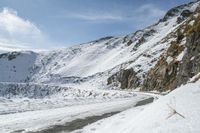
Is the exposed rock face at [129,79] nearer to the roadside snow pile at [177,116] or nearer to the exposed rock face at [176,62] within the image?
the exposed rock face at [176,62]

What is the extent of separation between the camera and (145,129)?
27.6 ft

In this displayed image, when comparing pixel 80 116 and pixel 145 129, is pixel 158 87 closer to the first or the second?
pixel 80 116

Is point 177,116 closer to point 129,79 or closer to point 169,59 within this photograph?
point 169,59

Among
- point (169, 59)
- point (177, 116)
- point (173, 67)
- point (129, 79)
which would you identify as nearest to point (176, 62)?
point (173, 67)

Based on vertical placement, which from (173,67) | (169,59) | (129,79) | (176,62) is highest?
(169,59)

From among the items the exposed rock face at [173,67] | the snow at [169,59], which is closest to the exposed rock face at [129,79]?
the exposed rock face at [173,67]

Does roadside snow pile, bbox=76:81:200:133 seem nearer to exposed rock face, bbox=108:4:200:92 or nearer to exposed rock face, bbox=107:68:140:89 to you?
exposed rock face, bbox=108:4:200:92

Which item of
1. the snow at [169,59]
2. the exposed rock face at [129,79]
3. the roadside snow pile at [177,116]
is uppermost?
the snow at [169,59]

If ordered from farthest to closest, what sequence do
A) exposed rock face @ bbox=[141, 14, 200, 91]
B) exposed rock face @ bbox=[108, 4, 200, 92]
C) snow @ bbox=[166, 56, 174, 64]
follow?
snow @ bbox=[166, 56, 174, 64]
exposed rock face @ bbox=[141, 14, 200, 91]
exposed rock face @ bbox=[108, 4, 200, 92]

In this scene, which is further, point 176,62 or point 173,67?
point 173,67

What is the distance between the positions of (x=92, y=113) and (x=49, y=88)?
4059 inches

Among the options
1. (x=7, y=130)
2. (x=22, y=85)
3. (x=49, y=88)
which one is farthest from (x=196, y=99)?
(x=22, y=85)

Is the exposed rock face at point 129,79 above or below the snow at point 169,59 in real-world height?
below

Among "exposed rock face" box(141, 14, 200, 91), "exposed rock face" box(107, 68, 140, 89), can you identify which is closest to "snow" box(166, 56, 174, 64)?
"exposed rock face" box(141, 14, 200, 91)
